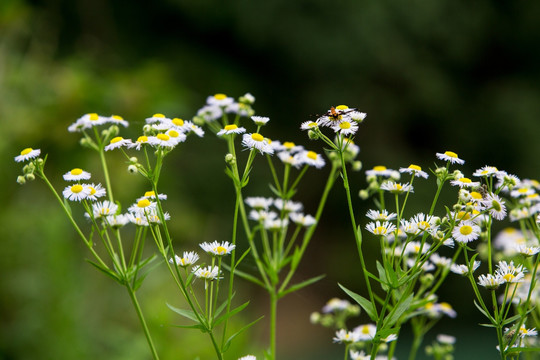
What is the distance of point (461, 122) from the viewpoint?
644 centimetres

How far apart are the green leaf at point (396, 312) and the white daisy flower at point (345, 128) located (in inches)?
10.6

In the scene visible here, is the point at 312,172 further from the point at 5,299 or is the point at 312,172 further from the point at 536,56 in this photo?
the point at 5,299

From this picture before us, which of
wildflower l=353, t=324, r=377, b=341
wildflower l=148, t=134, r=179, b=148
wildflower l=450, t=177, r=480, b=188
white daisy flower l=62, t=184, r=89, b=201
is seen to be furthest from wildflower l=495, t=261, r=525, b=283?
white daisy flower l=62, t=184, r=89, b=201

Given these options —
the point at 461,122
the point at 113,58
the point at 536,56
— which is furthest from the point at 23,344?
the point at 536,56

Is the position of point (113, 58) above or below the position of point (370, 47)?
below

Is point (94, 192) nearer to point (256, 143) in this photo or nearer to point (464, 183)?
point (256, 143)

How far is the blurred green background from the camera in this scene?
16.2 ft

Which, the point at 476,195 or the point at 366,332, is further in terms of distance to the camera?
the point at 366,332

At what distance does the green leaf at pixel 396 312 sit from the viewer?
2.75 feet

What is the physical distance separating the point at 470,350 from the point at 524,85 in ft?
11.8

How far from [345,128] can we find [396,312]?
0.97 ft

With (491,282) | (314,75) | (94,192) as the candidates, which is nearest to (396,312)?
(491,282)

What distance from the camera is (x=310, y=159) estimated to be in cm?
119

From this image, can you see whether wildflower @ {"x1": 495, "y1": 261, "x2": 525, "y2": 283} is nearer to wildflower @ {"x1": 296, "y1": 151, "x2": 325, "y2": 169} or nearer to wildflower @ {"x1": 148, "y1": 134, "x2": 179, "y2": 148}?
wildflower @ {"x1": 296, "y1": 151, "x2": 325, "y2": 169}
